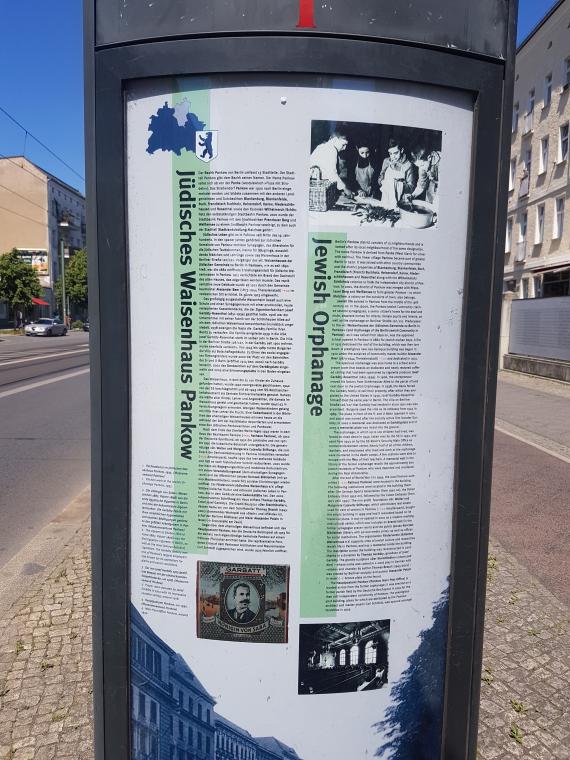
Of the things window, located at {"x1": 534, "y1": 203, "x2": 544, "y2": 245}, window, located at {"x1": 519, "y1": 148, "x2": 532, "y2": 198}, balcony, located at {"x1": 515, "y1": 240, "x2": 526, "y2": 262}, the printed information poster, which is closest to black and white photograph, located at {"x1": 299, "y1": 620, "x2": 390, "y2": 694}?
the printed information poster

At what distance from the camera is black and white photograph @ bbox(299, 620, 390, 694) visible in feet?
6.49

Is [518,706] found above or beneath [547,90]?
beneath

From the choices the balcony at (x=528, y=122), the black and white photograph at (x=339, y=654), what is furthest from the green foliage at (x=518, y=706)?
the balcony at (x=528, y=122)

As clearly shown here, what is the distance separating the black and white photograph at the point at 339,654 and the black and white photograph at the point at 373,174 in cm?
126

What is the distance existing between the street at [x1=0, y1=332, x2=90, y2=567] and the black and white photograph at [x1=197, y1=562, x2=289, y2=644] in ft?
11.8

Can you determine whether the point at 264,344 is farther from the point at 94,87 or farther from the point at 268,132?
the point at 94,87

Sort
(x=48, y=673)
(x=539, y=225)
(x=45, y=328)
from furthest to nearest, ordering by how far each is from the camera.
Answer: (x=45, y=328)
(x=539, y=225)
(x=48, y=673)

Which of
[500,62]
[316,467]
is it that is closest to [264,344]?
[316,467]

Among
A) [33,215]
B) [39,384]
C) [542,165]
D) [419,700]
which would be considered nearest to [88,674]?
[419,700]

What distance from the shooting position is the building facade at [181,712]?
79.2 inches

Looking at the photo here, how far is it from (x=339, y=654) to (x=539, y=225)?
30699 mm

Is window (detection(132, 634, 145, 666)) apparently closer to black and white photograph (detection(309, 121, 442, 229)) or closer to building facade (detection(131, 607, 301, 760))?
building facade (detection(131, 607, 301, 760))

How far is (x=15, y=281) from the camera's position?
48.4m

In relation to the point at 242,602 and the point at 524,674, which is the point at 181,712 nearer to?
the point at 242,602
